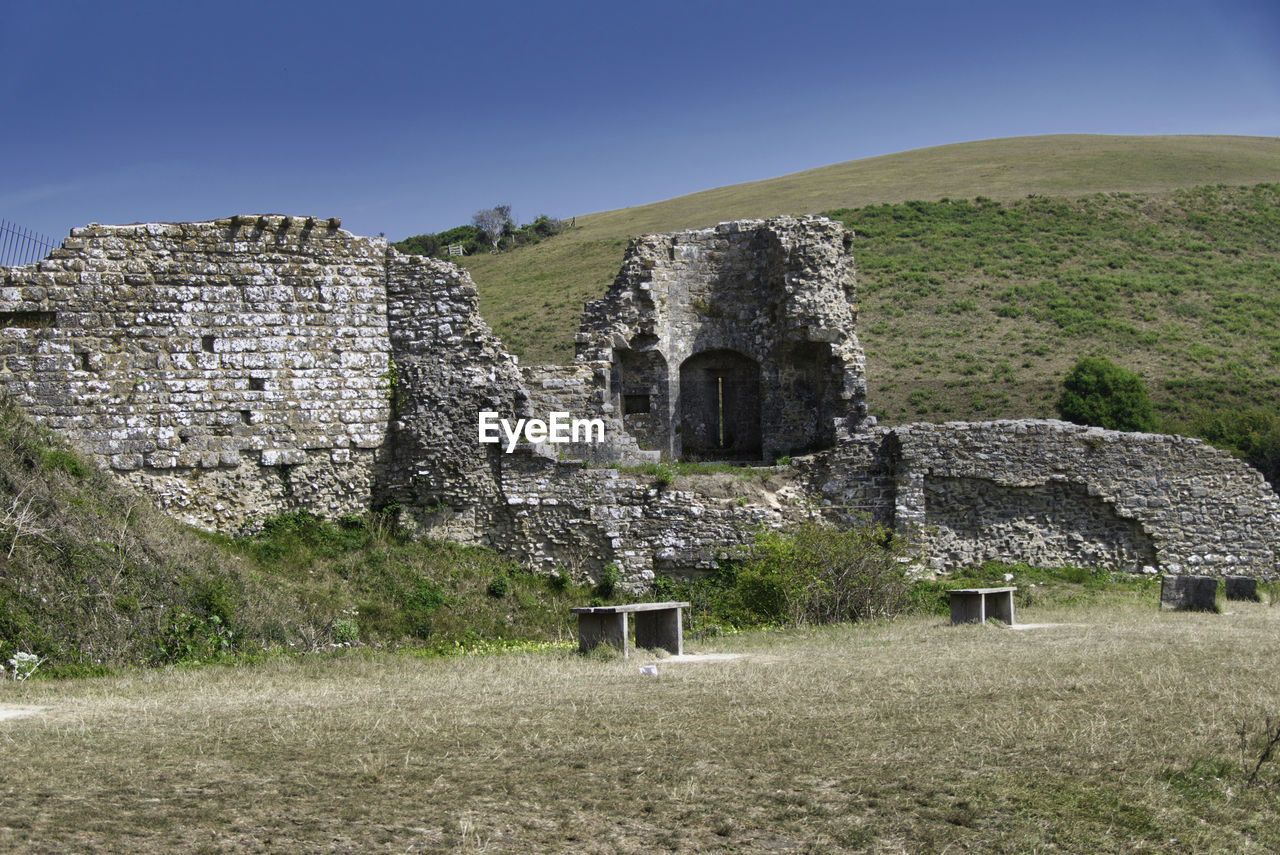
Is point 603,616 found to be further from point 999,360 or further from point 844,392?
point 999,360

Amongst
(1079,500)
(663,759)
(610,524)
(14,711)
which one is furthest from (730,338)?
(663,759)

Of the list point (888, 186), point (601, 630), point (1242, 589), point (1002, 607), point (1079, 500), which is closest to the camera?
point (601, 630)

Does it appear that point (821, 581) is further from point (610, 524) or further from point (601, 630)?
point (601, 630)

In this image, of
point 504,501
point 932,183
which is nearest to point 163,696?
point 504,501

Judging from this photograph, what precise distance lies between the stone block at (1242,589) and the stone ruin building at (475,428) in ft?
4.53

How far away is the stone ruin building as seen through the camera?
57.6 feet

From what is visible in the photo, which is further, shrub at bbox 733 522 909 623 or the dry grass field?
shrub at bbox 733 522 909 623

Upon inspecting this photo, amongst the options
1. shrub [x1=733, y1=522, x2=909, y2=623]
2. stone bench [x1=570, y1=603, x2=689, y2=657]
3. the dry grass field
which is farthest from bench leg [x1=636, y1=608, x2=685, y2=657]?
shrub [x1=733, y1=522, x2=909, y2=623]

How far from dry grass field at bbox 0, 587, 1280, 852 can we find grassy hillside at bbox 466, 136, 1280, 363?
36865 mm

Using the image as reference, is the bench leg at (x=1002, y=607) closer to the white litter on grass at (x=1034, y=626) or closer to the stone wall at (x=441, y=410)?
the white litter on grass at (x=1034, y=626)

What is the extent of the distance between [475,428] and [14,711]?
9557 millimetres

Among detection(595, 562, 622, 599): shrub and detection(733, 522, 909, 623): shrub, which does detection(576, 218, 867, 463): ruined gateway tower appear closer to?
detection(733, 522, 909, 623): shrub

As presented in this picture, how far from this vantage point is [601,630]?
46.8 ft

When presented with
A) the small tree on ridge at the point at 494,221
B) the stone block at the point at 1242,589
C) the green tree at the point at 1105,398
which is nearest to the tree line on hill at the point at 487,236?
the small tree on ridge at the point at 494,221
